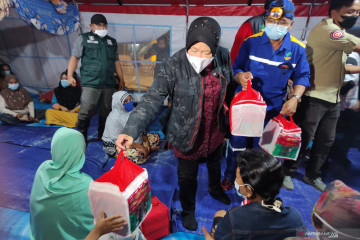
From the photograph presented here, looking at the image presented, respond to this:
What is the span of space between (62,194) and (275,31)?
2181 millimetres

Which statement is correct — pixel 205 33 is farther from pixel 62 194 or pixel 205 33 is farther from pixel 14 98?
pixel 14 98

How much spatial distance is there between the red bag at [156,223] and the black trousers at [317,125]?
185cm

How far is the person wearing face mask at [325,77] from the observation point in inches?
77.9

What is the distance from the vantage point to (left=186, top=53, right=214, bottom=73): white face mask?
148 cm

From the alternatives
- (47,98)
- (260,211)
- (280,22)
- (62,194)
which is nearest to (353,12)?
(280,22)

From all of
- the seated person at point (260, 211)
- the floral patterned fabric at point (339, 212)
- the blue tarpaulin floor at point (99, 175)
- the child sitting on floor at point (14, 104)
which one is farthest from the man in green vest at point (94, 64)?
the floral patterned fabric at point (339, 212)

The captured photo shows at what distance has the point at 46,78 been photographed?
19.7ft

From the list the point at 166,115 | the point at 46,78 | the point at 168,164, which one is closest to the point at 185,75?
the point at 166,115

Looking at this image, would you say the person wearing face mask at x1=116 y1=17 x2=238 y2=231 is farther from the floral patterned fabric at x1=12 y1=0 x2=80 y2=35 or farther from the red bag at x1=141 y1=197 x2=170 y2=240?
the floral patterned fabric at x1=12 y1=0 x2=80 y2=35

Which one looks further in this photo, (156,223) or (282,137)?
(282,137)

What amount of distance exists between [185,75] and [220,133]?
0.68 m

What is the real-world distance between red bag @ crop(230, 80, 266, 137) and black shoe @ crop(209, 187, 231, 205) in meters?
0.95

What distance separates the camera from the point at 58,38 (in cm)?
552

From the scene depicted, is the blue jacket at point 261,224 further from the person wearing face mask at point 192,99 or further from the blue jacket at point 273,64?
the blue jacket at point 273,64
